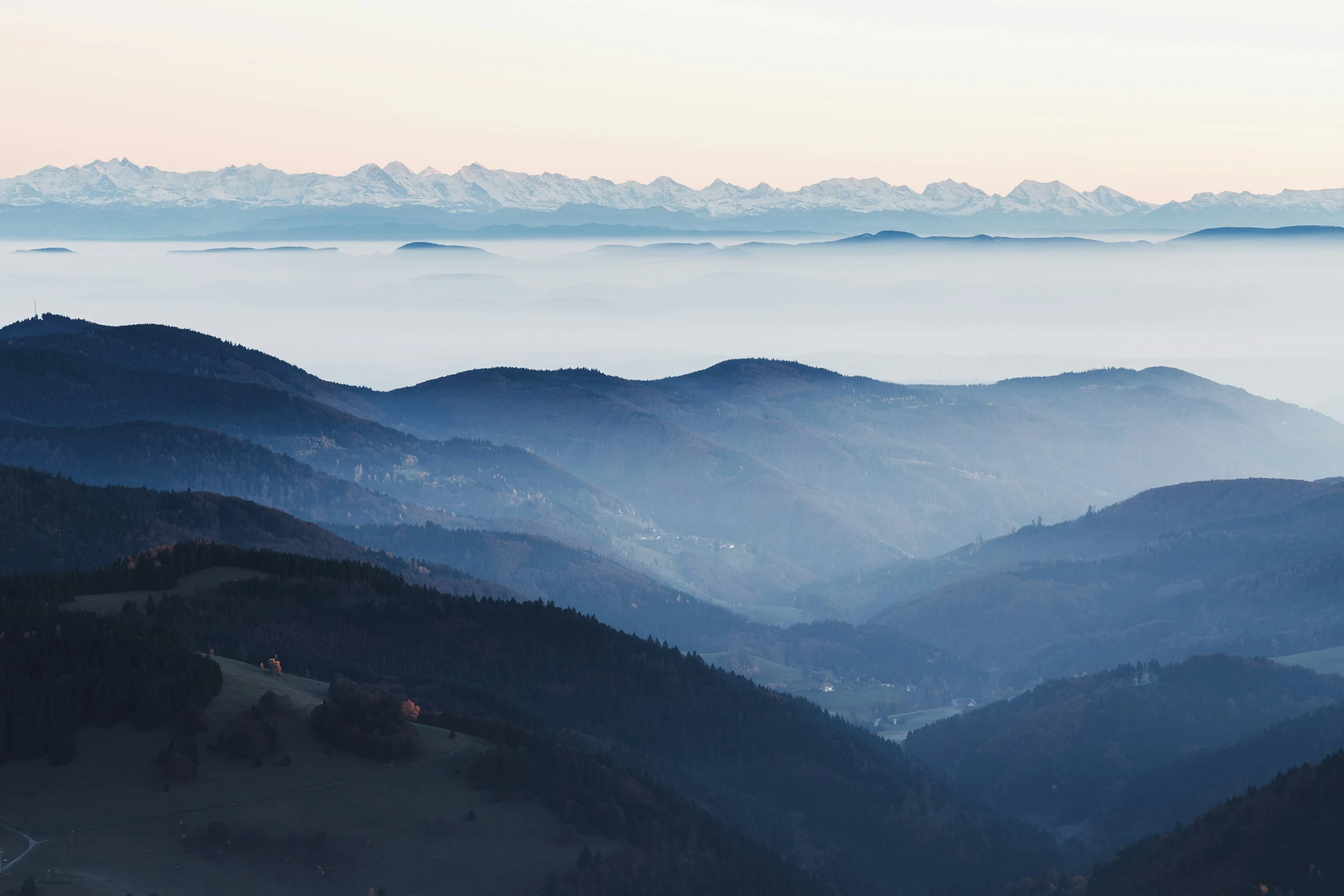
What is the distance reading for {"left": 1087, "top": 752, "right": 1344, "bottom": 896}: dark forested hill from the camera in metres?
152

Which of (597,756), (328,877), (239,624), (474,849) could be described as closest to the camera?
(328,877)

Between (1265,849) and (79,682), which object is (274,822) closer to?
(79,682)

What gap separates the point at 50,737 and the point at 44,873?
18461 mm

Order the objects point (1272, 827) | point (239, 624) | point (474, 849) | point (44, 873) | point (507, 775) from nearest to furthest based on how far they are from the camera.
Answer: point (44, 873) → point (474, 849) → point (507, 775) → point (1272, 827) → point (239, 624)

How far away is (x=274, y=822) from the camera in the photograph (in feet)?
376

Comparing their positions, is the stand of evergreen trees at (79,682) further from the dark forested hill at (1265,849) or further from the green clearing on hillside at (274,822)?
the dark forested hill at (1265,849)

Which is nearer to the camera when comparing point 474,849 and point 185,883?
point 185,883

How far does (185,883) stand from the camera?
104188 millimetres

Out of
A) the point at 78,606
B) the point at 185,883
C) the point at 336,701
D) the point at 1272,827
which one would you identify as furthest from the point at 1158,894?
the point at 78,606

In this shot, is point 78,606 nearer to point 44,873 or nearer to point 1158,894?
point 44,873

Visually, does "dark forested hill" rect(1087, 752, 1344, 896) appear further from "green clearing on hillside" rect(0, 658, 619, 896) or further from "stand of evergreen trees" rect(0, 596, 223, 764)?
"stand of evergreen trees" rect(0, 596, 223, 764)

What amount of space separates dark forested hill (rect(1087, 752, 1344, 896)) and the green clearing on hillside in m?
65.7

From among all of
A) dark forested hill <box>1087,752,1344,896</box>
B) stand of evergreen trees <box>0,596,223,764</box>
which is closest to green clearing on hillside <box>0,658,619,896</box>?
stand of evergreen trees <box>0,596,223,764</box>

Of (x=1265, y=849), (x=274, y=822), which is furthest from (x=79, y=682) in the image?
(x=1265, y=849)
